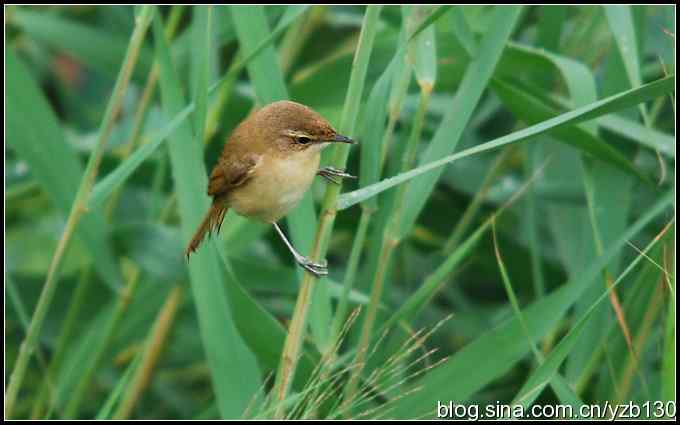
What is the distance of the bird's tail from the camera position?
2352 mm

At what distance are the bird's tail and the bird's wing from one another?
1.7 inches

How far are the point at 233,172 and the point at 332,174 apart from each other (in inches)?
14.9

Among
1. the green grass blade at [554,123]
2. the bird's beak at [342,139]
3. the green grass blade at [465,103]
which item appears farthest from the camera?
the green grass blade at [465,103]

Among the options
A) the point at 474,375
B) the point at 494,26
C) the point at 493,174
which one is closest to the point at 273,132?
the point at 494,26

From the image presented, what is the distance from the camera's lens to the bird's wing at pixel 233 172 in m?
2.50

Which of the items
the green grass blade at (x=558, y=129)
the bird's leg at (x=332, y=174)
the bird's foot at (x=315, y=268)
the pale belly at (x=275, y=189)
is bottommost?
the bird's foot at (x=315, y=268)

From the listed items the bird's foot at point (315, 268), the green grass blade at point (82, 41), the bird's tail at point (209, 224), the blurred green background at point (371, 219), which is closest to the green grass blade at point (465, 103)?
the blurred green background at point (371, 219)

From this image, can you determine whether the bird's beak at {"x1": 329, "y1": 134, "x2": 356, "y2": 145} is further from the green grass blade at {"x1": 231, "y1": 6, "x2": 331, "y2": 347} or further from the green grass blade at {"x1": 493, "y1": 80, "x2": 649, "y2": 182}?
the green grass blade at {"x1": 493, "y1": 80, "x2": 649, "y2": 182}

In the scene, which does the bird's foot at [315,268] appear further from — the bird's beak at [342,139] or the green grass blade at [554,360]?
the green grass blade at [554,360]

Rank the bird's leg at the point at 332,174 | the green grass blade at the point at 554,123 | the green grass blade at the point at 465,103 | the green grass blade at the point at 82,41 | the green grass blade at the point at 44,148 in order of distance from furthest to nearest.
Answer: the green grass blade at the point at 82,41 → the green grass blade at the point at 44,148 → the green grass blade at the point at 465,103 → the bird's leg at the point at 332,174 → the green grass blade at the point at 554,123

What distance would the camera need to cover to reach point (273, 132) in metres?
2.38

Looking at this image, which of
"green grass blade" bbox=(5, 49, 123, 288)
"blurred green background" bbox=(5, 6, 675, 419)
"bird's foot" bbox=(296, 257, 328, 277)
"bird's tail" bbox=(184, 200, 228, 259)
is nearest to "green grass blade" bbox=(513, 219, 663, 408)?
"blurred green background" bbox=(5, 6, 675, 419)

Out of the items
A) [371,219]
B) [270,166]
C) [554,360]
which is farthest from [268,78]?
[371,219]

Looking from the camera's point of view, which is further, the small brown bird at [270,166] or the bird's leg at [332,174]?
the small brown bird at [270,166]
